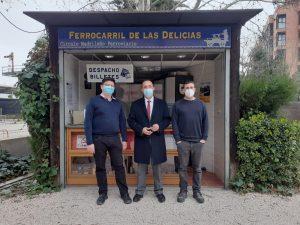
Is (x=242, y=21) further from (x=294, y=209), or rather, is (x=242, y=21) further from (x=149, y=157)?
(x=294, y=209)

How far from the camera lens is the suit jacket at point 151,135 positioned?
4.88 meters

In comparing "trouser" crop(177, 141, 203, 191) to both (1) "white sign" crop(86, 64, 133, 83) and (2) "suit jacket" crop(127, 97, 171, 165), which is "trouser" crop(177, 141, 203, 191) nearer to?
(2) "suit jacket" crop(127, 97, 171, 165)

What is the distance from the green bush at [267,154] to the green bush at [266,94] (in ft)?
2.28

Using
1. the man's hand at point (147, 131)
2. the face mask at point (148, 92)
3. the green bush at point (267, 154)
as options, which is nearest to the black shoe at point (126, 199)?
the man's hand at point (147, 131)

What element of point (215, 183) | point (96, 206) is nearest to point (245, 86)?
point (215, 183)

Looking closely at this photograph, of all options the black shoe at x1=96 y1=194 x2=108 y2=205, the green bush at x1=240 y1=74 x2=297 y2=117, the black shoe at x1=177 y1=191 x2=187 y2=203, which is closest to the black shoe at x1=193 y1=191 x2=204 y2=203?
the black shoe at x1=177 y1=191 x2=187 y2=203

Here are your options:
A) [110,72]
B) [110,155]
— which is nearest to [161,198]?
[110,155]

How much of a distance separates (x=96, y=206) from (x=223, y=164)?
8.23 feet

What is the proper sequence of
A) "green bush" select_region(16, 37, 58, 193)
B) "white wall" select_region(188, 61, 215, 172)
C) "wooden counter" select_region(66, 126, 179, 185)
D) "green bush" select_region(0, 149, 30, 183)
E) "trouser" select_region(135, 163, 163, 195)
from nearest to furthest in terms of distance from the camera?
"trouser" select_region(135, 163, 163, 195)
"green bush" select_region(16, 37, 58, 193)
"wooden counter" select_region(66, 126, 179, 185)
"green bush" select_region(0, 149, 30, 183)
"white wall" select_region(188, 61, 215, 172)

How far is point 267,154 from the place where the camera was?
17.2 ft

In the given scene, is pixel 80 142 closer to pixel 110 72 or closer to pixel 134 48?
pixel 110 72

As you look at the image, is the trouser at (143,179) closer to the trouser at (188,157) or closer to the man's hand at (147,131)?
the trouser at (188,157)

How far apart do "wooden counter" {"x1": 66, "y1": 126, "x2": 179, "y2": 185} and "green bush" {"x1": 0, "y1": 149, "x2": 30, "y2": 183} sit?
180cm

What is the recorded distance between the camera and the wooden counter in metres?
5.66
